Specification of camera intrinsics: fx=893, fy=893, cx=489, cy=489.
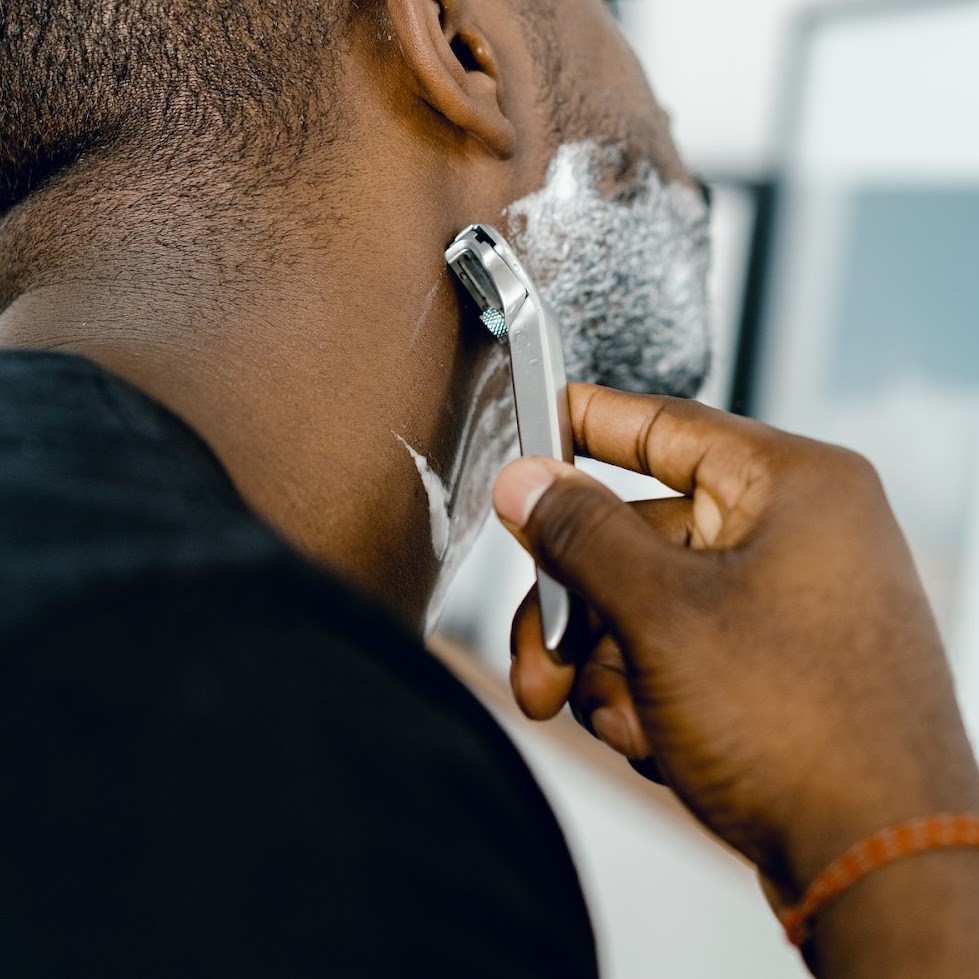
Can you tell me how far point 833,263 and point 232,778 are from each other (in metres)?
0.90

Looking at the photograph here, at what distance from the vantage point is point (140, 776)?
0.81ft

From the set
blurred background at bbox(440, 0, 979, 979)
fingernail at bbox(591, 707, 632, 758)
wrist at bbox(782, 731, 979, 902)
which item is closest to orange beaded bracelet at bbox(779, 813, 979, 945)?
wrist at bbox(782, 731, 979, 902)

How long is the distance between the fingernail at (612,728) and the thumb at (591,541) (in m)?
0.08

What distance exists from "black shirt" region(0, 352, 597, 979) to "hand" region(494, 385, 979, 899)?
0.11m

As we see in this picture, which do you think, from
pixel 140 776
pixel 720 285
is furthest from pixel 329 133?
pixel 720 285

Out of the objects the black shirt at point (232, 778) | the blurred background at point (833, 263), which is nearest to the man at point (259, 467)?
the black shirt at point (232, 778)

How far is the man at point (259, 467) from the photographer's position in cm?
24

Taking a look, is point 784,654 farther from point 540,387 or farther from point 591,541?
point 540,387

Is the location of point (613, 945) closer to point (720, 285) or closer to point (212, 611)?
point (720, 285)

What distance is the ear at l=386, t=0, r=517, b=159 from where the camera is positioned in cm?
53

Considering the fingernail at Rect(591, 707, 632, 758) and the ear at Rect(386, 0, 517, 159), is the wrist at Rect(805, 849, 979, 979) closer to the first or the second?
the fingernail at Rect(591, 707, 632, 758)

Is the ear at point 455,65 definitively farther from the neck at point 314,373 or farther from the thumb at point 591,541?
the thumb at point 591,541

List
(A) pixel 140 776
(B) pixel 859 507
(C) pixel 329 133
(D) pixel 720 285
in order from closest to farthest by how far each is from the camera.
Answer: (A) pixel 140 776
(B) pixel 859 507
(C) pixel 329 133
(D) pixel 720 285

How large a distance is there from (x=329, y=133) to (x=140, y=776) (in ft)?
1.37
